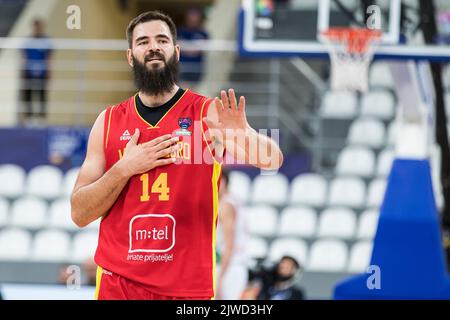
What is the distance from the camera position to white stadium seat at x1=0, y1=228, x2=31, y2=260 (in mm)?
10164

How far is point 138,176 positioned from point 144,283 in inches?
15.5

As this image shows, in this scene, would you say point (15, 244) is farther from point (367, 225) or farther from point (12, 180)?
point (367, 225)

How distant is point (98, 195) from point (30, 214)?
6.94 m

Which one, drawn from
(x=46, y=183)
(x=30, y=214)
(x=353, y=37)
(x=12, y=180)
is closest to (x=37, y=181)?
(x=46, y=183)

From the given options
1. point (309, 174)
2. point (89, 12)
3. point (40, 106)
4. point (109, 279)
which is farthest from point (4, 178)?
point (109, 279)

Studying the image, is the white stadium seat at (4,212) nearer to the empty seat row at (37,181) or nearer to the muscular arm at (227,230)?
the empty seat row at (37,181)

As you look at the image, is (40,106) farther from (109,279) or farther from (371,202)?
(109,279)

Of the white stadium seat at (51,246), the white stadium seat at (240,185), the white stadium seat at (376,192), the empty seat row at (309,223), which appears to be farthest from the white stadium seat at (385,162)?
the white stadium seat at (51,246)

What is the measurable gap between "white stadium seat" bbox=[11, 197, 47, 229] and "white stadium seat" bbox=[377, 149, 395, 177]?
11.3ft

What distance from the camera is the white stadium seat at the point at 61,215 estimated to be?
1041cm

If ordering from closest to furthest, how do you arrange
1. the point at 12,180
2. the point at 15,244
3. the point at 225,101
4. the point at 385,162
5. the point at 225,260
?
the point at 225,101 → the point at 225,260 → the point at 15,244 → the point at 385,162 → the point at 12,180

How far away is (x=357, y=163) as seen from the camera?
10758 mm

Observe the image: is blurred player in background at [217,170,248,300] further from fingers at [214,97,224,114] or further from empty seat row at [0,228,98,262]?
fingers at [214,97,224,114]
